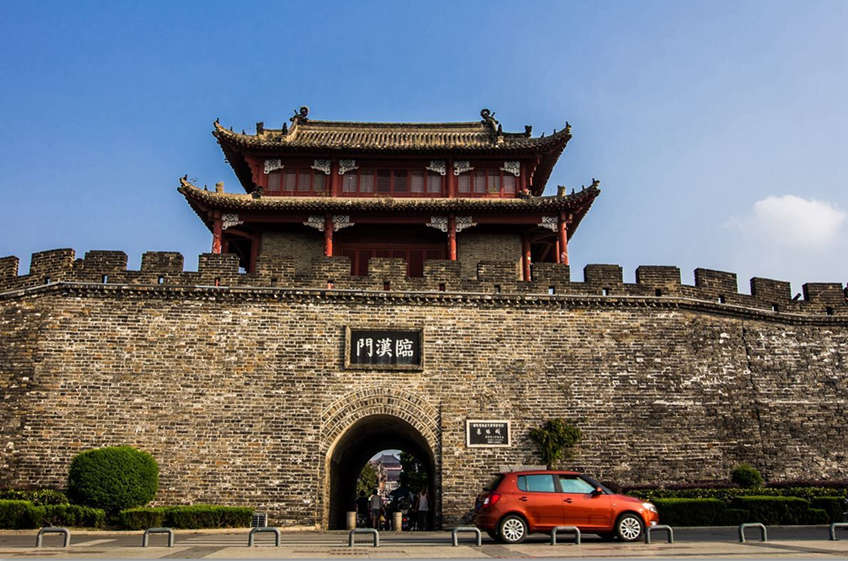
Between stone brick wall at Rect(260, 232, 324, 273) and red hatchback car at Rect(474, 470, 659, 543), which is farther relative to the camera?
stone brick wall at Rect(260, 232, 324, 273)

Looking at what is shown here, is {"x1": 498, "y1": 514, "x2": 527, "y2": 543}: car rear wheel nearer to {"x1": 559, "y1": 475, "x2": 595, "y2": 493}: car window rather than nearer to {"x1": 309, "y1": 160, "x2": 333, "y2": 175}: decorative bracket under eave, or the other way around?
{"x1": 559, "y1": 475, "x2": 595, "y2": 493}: car window

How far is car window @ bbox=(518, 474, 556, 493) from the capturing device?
10297 mm

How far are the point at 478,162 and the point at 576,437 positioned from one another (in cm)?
980

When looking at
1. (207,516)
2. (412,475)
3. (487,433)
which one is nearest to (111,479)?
(207,516)

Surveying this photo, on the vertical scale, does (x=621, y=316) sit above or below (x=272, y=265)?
below

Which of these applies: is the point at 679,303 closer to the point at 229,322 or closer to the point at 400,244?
the point at 400,244

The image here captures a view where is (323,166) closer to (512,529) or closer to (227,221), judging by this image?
(227,221)

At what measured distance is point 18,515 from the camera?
11.8 metres

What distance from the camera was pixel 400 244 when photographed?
20.3 meters

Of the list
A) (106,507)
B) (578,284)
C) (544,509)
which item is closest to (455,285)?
(578,284)

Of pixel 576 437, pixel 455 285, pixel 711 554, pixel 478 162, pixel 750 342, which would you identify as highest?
pixel 478 162

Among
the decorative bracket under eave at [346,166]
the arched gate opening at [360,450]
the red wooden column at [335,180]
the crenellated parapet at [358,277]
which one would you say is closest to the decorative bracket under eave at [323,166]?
the red wooden column at [335,180]

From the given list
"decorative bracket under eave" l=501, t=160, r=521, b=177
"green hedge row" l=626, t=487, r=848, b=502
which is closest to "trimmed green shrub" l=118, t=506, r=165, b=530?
"green hedge row" l=626, t=487, r=848, b=502

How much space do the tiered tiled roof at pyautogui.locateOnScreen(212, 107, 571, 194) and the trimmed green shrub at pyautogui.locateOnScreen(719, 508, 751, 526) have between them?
37.9ft
